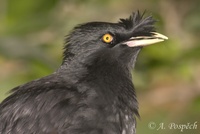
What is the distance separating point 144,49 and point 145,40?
114cm

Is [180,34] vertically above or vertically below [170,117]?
above

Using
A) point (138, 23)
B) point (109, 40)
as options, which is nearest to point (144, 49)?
point (138, 23)

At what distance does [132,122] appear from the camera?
7695 mm

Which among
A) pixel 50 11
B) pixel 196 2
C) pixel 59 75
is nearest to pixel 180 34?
pixel 196 2

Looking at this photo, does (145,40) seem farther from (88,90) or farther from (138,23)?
(88,90)

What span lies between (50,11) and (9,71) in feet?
2.82

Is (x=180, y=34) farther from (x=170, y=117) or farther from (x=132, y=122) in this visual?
(x=132, y=122)

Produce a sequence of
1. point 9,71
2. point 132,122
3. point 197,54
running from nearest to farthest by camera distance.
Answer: point 132,122
point 197,54
point 9,71

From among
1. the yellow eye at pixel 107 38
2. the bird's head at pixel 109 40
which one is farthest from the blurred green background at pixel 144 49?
the yellow eye at pixel 107 38

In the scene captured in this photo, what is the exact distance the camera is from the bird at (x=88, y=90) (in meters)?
7.39

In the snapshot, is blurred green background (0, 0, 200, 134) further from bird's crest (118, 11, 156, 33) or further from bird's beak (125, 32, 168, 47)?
bird's beak (125, 32, 168, 47)

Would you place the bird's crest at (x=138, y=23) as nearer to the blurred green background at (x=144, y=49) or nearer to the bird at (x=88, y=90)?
the bird at (x=88, y=90)

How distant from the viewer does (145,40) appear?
8.12 metres

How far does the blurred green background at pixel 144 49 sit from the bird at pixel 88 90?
0.53 metres
